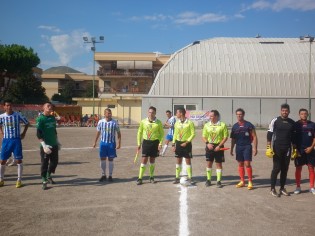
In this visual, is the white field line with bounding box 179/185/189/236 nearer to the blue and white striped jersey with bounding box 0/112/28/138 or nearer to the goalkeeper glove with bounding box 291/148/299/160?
the goalkeeper glove with bounding box 291/148/299/160

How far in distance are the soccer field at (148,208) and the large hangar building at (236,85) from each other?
102 feet

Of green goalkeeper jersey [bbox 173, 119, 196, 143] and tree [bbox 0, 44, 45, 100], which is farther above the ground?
tree [bbox 0, 44, 45, 100]

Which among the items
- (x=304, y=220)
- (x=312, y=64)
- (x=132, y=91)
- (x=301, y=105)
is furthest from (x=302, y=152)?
(x=132, y=91)

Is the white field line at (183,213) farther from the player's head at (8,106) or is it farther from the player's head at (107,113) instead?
the player's head at (8,106)

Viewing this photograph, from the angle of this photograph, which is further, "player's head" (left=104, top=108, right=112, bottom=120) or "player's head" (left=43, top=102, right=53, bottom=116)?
"player's head" (left=104, top=108, right=112, bottom=120)

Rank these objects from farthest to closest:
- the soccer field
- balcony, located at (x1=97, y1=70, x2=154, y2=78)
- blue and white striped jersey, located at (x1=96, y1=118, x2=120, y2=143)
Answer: balcony, located at (x1=97, y1=70, x2=154, y2=78) < blue and white striped jersey, located at (x1=96, y1=118, x2=120, y2=143) < the soccer field

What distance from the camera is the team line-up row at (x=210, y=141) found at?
7656 mm

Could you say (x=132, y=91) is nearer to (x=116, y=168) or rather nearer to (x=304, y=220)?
(x=116, y=168)

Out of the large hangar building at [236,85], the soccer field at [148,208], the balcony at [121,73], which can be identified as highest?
the balcony at [121,73]

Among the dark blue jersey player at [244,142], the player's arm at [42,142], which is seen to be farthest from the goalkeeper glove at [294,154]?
the player's arm at [42,142]

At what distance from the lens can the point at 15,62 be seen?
186ft

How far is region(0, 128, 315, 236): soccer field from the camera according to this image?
5.29 metres

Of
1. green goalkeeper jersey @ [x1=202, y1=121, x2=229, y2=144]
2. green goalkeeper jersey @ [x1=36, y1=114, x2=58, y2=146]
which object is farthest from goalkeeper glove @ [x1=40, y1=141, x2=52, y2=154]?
green goalkeeper jersey @ [x1=202, y1=121, x2=229, y2=144]

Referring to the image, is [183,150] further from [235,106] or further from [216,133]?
[235,106]
